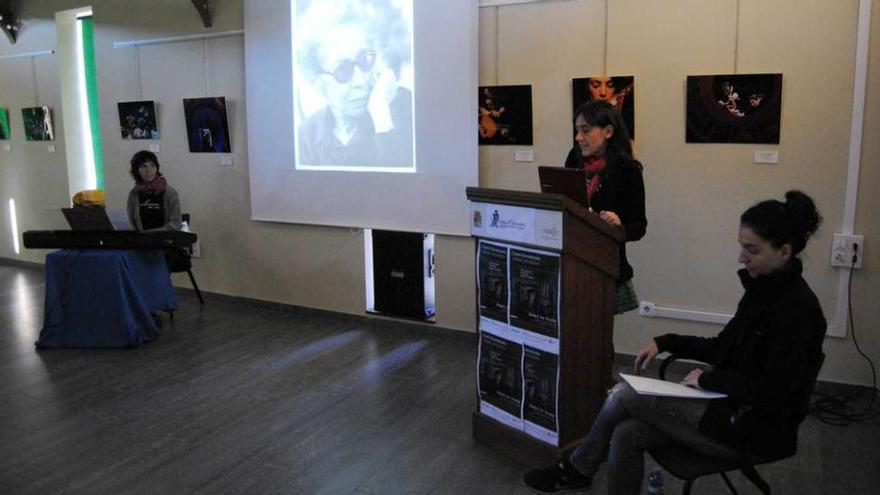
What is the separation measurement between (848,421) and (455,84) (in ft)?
9.66

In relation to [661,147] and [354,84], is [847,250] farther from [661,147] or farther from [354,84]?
[354,84]

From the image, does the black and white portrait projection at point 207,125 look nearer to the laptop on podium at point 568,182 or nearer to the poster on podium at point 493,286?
the poster on podium at point 493,286

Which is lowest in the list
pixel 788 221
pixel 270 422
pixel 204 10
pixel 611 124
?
pixel 270 422

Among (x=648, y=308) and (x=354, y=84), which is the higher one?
(x=354, y=84)

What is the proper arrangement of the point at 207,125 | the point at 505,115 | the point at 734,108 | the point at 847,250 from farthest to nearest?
1. the point at 207,125
2. the point at 505,115
3. the point at 734,108
4. the point at 847,250

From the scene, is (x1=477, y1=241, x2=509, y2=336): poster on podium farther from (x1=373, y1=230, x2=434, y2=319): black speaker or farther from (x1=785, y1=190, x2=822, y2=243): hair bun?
(x1=373, y1=230, x2=434, y2=319): black speaker

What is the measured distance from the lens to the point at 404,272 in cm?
495

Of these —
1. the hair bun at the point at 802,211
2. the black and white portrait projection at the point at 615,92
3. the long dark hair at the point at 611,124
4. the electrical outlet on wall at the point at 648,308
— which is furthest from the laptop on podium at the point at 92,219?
the hair bun at the point at 802,211

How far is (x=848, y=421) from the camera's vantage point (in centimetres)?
326

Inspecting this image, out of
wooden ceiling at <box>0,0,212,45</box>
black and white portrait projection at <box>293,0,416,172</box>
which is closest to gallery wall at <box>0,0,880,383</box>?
black and white portrait projection at <box>293,0,416,172</box>

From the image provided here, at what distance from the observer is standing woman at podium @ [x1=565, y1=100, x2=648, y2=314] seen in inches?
110

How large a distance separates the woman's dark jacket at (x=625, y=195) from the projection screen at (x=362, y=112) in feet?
5.40

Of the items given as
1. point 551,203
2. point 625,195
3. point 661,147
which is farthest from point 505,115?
point 551,203

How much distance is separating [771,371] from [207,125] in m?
5.02
